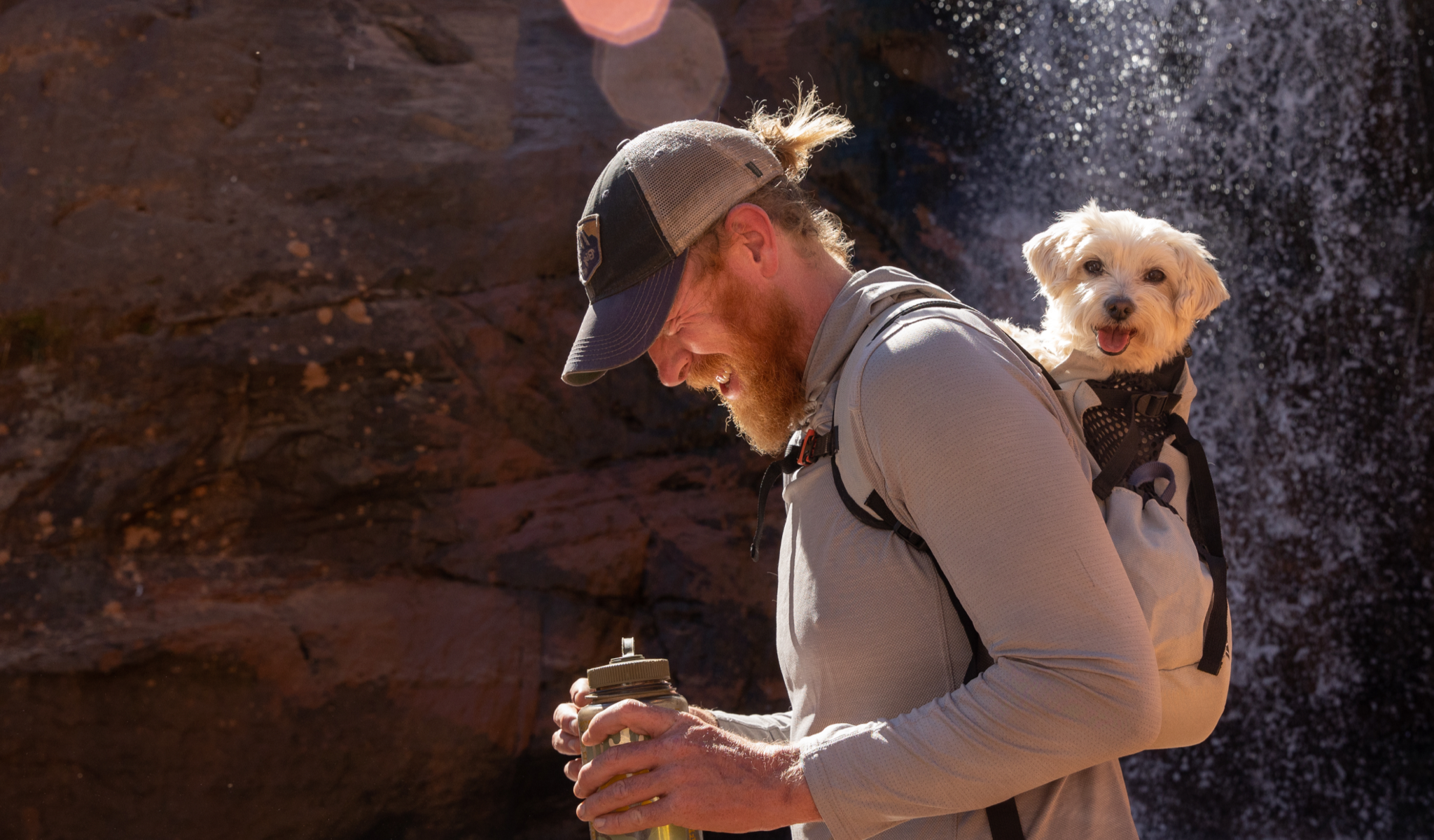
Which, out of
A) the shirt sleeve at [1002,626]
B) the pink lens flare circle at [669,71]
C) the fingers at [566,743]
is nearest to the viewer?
the shirt sleeve at [1002,626]

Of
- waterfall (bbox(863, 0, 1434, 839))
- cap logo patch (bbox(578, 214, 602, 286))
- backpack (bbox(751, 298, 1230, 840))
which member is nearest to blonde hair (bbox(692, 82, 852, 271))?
cap logo patch (bbox(578, 214, 602, 286))

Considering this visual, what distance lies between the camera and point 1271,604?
20.1ft

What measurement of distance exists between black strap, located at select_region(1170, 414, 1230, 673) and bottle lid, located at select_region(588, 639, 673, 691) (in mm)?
810

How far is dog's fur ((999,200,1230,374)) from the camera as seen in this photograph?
247 cm

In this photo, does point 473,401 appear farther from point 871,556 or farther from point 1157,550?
point 1157,550

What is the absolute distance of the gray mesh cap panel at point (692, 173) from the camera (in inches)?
62.4

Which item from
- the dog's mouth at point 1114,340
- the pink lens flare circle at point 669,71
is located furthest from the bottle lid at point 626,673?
the pink lens flare circle at point 669,71

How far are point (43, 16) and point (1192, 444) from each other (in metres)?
5.11

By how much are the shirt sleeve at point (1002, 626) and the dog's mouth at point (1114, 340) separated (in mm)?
1298

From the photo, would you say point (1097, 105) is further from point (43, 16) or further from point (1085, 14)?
point (43, 16)

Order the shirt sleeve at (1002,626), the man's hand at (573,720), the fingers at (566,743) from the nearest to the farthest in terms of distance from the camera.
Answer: the shirt sleeve at (1002,626), the man's hand at (573,720), the fingers at (566,743)

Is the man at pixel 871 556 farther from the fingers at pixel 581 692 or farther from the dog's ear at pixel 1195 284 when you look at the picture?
the dog's ear at pixel 1195 284

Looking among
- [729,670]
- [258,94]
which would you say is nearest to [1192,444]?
[729,670]

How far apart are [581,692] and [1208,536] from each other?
1.06m
